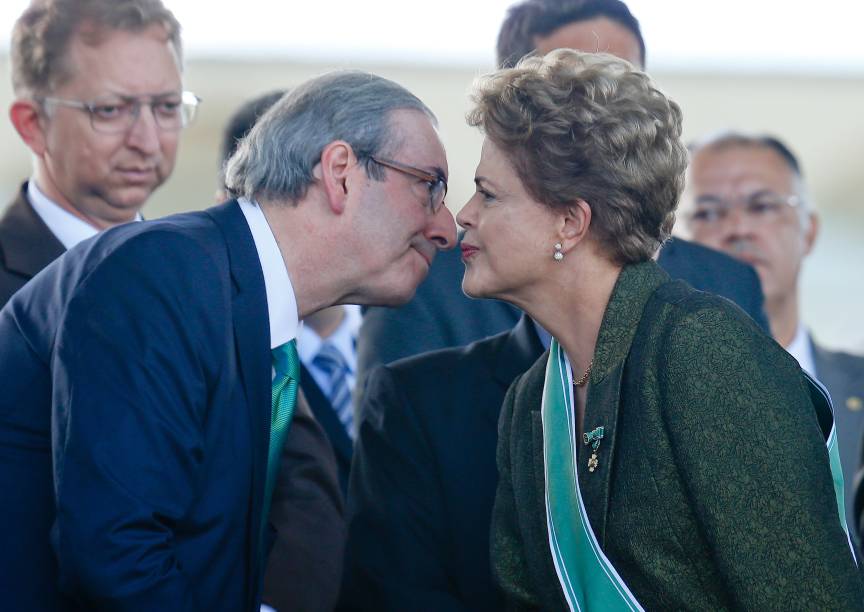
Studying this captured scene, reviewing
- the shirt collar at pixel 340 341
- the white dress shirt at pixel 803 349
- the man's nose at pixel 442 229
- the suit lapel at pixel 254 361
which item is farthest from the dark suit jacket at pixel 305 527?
the white dress shirt at pixel 803 349

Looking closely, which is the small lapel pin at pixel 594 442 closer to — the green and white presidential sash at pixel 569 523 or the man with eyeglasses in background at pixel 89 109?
the green and white presidential sash at pixel 569 523

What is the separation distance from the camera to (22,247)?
10.9 ft

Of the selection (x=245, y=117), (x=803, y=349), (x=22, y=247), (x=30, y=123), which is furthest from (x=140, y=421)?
(x=803, y=349)

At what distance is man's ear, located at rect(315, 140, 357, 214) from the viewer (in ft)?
9.10

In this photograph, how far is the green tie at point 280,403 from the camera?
261 centimetres

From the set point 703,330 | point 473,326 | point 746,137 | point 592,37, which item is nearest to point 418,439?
point 473,326

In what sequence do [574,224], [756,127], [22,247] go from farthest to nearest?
[756,127] < [22,247] < [574,224]

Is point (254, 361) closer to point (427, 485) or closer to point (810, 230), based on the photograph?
point (427, 485)

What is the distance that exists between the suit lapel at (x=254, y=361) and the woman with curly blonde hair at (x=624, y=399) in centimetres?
49

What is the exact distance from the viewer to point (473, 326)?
11.6 feet

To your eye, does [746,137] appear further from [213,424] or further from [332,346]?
[213,424]

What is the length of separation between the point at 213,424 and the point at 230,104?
7.26 m

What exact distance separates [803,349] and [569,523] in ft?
8.27

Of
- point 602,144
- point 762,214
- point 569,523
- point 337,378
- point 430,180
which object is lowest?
point 337,378
